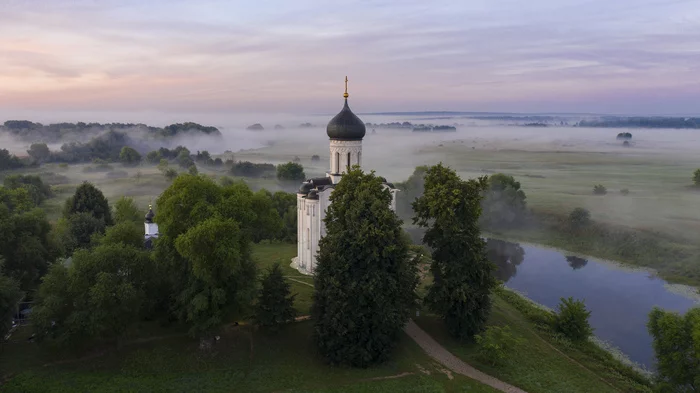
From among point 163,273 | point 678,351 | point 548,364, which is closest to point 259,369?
point 163,273

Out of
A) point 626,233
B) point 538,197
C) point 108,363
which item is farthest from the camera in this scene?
point 538,197

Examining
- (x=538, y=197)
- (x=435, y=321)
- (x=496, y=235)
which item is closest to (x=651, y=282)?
(x=496, y=235)

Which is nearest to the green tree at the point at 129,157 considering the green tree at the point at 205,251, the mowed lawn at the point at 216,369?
the mowed lawn at the point at 216,369

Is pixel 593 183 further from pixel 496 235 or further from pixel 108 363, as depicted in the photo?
pixel 108 363

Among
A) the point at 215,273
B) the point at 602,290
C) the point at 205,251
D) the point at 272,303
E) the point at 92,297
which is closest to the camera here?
the point at 92,297

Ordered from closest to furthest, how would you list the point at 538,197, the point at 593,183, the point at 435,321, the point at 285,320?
the point at 285,320, the point at 435,321, the point at 538,197, the point at 593,183

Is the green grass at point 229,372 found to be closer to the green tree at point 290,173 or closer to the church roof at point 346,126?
the church roof at point 346,126

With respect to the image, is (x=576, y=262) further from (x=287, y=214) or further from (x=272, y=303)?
(x=272, y=303)
